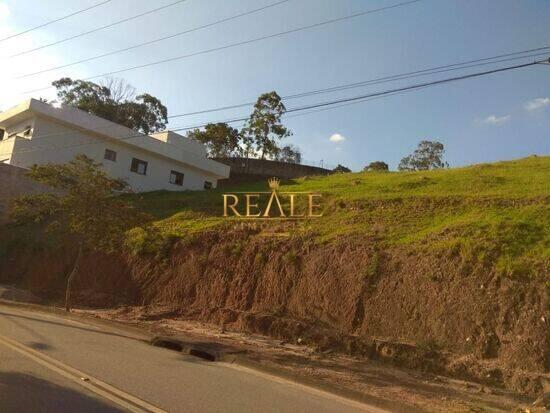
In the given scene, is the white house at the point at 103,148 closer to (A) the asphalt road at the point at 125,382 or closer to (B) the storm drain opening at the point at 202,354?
(B) the storm drain opening at the point at 202,354

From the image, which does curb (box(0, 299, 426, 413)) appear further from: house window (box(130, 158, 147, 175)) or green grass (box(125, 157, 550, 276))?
house window (box(130, 158, 147, 175))

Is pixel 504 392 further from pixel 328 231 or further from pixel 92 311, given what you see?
pixel 92 311

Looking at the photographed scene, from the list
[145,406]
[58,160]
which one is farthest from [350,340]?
[58,160]

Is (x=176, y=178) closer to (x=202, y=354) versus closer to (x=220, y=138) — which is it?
(x=220, y=138)

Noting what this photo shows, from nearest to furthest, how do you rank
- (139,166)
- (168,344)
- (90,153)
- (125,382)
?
(125,382), (168,344), (90,153), (139,166)

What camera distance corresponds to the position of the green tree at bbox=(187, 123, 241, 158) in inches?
2099

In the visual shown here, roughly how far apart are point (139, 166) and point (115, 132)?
3096 millimetres

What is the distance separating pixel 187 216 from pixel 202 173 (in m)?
19.2

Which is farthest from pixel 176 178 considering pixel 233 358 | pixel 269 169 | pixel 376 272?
pixel 233 358
